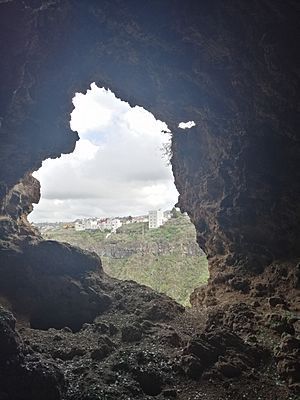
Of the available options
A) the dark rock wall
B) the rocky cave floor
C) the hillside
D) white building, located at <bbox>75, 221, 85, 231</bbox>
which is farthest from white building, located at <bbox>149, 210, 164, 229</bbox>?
the rocky cave floor

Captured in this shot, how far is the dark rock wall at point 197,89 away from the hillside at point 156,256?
31.3 m

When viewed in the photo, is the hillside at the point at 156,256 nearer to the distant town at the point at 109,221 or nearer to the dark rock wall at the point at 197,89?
the distant town at the point at 109,221

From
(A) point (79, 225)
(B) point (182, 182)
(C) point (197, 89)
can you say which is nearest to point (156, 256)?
(B) point (182, 182)

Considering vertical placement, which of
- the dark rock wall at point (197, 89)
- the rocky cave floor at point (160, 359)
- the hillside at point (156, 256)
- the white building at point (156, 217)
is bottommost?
the rocky cave floor at point (160, 359)

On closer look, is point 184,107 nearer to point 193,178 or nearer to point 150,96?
point 150,96

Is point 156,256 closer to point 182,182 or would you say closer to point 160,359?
point 182,182

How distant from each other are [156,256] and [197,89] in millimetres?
50692

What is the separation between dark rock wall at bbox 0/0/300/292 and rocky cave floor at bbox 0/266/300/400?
4.79 m

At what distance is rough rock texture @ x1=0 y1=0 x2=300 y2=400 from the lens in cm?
1009

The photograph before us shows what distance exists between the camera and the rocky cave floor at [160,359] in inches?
345

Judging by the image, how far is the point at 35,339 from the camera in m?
12.8

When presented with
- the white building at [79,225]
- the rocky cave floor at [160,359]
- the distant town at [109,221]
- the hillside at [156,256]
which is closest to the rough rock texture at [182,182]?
the rocky cave floor at [160,359]

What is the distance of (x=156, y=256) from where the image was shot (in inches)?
2613

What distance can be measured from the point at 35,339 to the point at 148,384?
16.4ft
